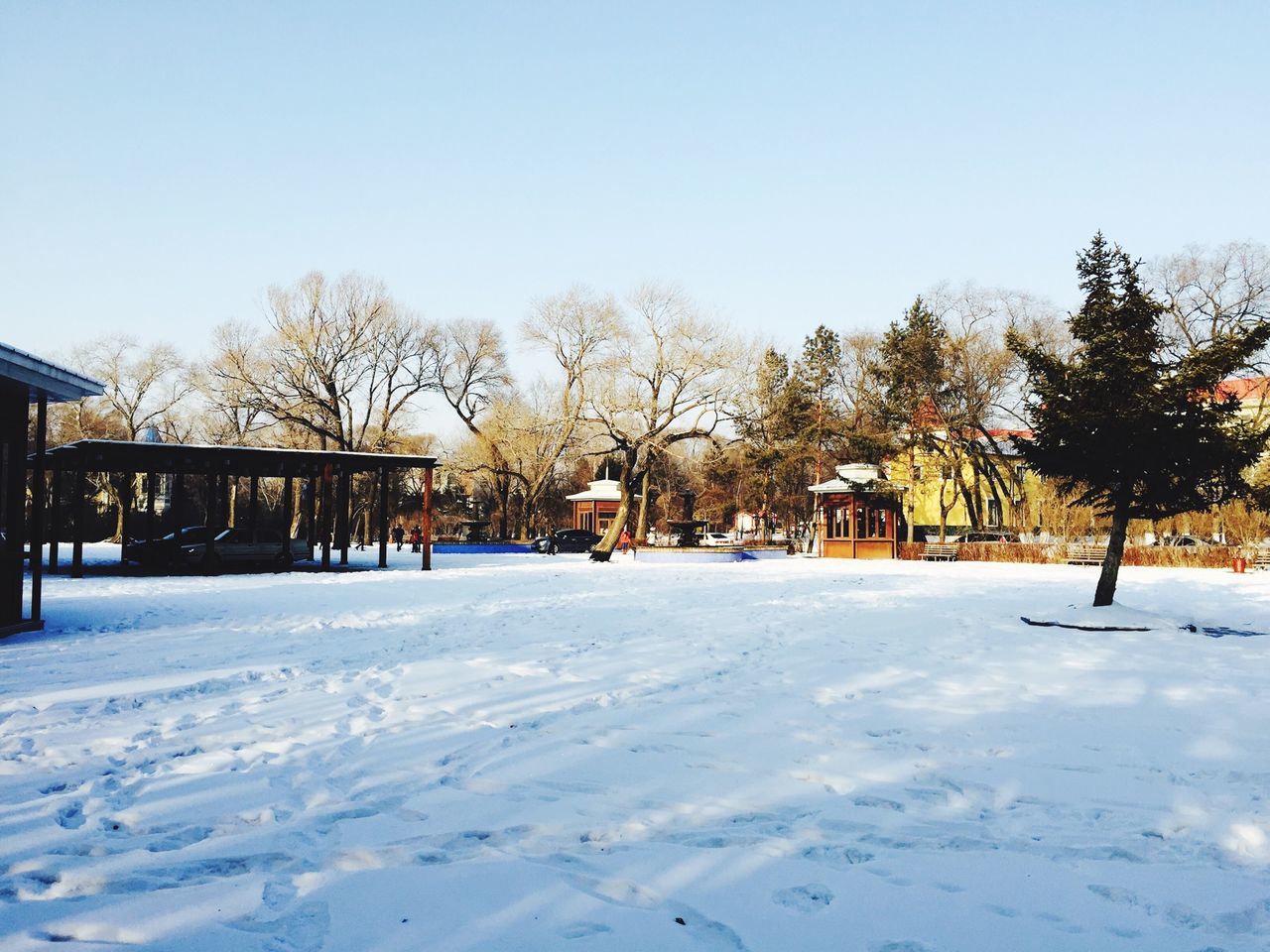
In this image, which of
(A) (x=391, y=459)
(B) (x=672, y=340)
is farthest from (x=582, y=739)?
(B) (x=672, y=340)

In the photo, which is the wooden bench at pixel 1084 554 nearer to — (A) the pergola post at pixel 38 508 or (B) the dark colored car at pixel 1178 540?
(B) the dark colored car at pixel 1178 540

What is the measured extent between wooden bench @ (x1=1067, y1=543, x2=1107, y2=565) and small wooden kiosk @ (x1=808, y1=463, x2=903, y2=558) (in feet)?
21.9

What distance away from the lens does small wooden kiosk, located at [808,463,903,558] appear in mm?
33875

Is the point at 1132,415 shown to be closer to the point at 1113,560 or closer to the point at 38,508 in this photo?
the point at 1113,560

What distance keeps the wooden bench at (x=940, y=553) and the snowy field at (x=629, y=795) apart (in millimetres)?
24204

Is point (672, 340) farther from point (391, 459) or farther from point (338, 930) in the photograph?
point (338, 930)

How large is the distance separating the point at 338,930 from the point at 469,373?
4653cm

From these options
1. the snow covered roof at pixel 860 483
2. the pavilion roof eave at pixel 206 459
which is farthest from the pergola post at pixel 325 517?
the snow covered roof at pixel 860 483

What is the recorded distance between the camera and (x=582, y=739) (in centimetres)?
525

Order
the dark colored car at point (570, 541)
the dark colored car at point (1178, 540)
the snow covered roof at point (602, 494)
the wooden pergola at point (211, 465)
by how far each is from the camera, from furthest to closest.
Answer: the snow covered roof at point (602, 494) < the dark colored car at point (570, 541) < the dark colored car at point (1178, 540) < the wooden pergola at point (211, 465)

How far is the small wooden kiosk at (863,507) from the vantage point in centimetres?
3388

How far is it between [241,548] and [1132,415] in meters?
20.3

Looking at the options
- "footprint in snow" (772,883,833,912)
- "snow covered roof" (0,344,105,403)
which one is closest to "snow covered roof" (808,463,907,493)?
"snow covered roof" (0,344,105,403)

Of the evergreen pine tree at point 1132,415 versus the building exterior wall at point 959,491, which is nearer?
the evergreen pine tree at point 1132,415
